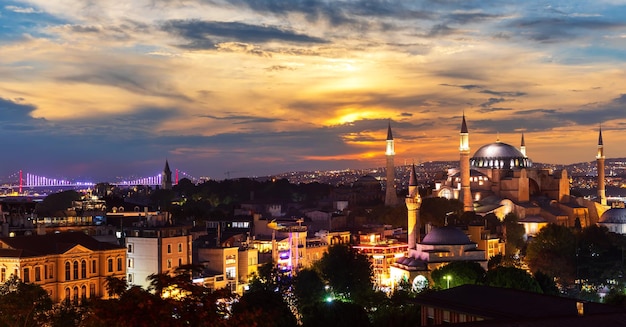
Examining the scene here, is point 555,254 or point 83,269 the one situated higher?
point 83,269

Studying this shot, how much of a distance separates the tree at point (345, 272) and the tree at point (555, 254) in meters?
15.1

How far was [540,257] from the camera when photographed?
7238 cm

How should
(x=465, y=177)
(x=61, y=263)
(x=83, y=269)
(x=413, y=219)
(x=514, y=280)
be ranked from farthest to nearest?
(x=465, y=177)
(x=413, y=219)
(x=514, y=280)
(x=83, y=269)
(x=61, y=263)

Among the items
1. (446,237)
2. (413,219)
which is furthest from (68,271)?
(413,219)

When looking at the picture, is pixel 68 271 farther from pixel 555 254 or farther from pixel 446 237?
pixel 555 254

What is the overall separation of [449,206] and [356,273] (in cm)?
3849

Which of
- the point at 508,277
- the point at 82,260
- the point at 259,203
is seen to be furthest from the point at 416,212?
the point at 259,203

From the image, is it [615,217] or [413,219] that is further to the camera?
[615,217]

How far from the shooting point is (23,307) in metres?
31.6

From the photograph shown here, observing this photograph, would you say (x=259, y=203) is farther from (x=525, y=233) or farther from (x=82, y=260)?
(x=82, y=260)

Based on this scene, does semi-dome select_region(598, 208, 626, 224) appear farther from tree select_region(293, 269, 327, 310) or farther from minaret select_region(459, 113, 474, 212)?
tree select_region(293, 269, 327, 310)

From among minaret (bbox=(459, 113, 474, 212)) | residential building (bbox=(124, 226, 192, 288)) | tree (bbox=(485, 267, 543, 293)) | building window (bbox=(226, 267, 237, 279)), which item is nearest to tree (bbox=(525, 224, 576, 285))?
tree (bbox=(485, 267, 543, 293))

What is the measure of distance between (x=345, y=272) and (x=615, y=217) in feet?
150

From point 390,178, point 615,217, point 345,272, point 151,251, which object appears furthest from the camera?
point 390,178
